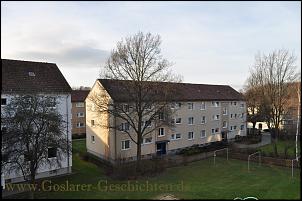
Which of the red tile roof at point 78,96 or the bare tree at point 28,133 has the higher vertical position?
the red tile roof at point 78,96

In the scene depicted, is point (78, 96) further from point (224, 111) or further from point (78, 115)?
point (224, 111)

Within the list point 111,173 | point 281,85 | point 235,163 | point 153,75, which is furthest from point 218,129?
point 111,173

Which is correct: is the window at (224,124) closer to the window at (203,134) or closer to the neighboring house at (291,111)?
the window at (203,134)

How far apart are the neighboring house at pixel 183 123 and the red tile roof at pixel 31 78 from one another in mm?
4037

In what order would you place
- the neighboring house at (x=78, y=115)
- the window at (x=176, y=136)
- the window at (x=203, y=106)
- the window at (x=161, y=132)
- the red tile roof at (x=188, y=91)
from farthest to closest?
the neighboring house at (x=78, y=115)
the window at (x=203, y=106)
the window at (x=176, y=136)
the window at (x=161, y=132)
the red tile roof at (x=188, y=91)

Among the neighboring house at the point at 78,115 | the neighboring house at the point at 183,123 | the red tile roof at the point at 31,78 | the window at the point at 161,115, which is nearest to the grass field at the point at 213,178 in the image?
the neighboring house at the point at 183,123

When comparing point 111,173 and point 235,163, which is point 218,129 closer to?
point 235,163

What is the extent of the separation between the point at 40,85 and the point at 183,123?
1638 centimetres

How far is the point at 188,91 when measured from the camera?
33.3 meters

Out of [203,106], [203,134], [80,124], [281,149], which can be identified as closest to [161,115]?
[203,106]

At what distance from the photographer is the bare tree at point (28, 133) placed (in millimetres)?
15289

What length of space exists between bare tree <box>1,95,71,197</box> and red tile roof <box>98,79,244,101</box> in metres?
7.95

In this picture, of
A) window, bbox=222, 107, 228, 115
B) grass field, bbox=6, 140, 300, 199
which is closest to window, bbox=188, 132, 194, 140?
grass field, bbox=6, 140, 300, 199

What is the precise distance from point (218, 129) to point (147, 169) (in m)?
17.8
